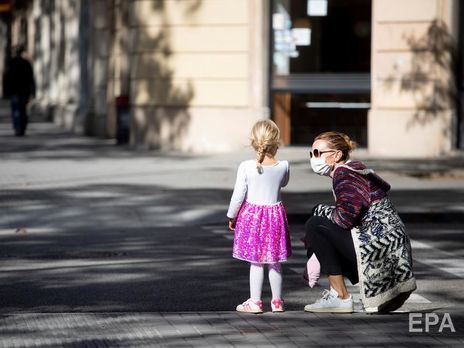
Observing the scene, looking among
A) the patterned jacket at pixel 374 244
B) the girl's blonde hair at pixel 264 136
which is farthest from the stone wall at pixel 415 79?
the patterned jacket at pixel 374 244

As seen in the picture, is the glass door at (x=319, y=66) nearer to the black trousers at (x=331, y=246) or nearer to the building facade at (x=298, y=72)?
the building facade at (x=298, y=72)

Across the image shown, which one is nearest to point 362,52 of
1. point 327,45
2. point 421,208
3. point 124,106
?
point 327,45

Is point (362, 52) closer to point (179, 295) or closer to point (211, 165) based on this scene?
point (211, 165)

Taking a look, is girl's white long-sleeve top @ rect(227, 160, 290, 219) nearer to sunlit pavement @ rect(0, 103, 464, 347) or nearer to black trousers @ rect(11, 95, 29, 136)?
sunlit pavement @ rect(0, 103, 464, 347)

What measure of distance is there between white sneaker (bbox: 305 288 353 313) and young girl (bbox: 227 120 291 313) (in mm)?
236

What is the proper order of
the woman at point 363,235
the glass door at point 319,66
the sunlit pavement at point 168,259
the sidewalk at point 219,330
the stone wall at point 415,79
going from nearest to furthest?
the sidewalk at point 219,330
the sunlit pavement at point 168,259
the woman at point 363,235
the stone wall at point 415,79
the glass door at point 319,66

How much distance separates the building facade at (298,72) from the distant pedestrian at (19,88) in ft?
14.2

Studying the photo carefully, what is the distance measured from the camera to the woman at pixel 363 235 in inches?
317

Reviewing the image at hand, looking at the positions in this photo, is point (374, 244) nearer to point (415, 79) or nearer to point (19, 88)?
point (415, 79)

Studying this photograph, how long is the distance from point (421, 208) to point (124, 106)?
1257cm

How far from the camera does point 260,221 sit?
27.5ft

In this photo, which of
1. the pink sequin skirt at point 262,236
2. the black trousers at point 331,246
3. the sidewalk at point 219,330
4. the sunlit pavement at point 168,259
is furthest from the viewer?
the pink sequin skirt at point 262,236

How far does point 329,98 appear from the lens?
78.8 ft

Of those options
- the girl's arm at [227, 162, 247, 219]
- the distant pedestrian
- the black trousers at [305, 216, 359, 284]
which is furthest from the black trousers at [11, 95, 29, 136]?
the black trousers at [305, 216, 359, 284]
